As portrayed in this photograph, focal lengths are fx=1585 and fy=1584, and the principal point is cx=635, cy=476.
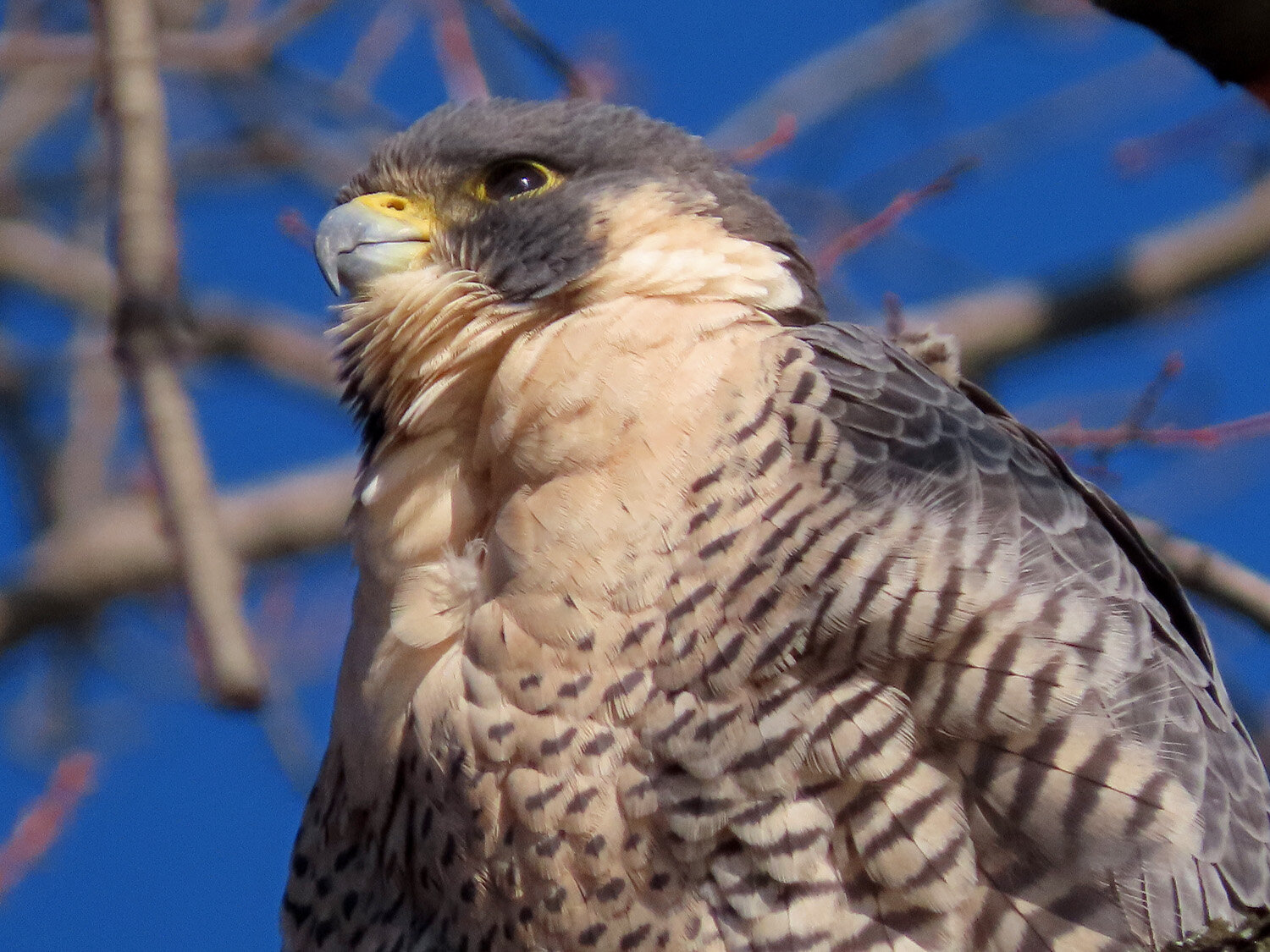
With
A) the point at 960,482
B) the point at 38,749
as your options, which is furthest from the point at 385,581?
the point at 38,749

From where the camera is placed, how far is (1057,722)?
2.88 metres

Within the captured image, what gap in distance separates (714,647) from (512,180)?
1286 mm

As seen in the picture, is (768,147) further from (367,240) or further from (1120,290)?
(1120,290)

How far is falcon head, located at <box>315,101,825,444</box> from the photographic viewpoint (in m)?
3.39

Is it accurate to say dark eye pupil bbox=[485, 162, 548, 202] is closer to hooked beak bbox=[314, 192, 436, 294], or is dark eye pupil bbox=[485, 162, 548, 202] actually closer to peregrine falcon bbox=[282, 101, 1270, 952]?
peregrine falcon bbox=[282, 101, 1270, 952]

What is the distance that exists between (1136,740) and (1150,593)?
69 centimetres

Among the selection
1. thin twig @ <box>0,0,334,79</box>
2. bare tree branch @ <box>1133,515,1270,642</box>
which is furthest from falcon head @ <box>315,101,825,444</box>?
thin twig @ <box>0,0,334,79</box>

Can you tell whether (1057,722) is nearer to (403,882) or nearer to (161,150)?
(403,882)

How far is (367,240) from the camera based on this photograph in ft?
11.6

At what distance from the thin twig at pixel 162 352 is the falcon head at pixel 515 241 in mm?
710

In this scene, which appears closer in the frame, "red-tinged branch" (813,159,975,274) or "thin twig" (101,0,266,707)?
"thin twig" (101,0,266,707)

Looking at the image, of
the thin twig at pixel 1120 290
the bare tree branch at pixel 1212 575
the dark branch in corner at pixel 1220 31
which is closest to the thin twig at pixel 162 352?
the dark branch in corner at pixel 1220 31

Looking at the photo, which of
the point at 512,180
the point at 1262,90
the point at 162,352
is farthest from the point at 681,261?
the point at 1262,90

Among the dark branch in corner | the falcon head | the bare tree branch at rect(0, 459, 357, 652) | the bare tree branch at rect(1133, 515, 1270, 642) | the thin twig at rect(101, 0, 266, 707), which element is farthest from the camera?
the bare tree branch at rect(0, 459, 357, 652)
